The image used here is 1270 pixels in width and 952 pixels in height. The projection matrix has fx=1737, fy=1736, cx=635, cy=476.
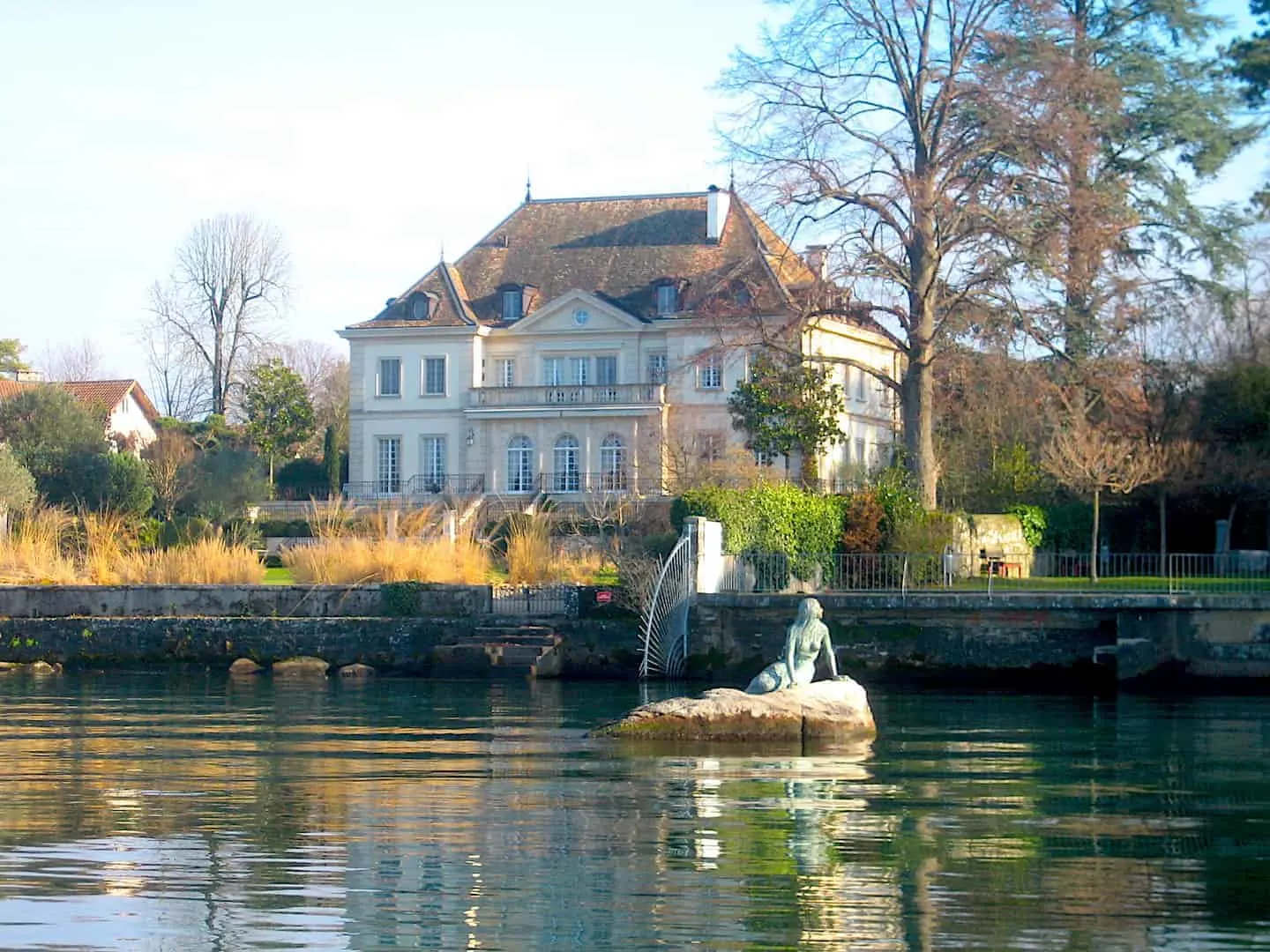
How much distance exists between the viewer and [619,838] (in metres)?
12.6

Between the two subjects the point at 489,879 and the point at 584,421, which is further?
the point at 584,421

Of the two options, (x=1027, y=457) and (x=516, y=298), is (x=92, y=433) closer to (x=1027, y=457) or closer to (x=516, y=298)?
(x=516, y=298)

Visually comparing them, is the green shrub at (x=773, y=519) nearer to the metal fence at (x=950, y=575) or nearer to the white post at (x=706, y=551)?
the metal fence at (x=950, y=575)

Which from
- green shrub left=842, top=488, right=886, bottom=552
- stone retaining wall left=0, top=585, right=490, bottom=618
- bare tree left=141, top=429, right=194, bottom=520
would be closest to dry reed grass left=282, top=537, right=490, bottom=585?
→ stone retaining wall left=0, top=585, right=490, bottom=618

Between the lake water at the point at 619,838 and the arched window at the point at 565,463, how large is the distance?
3893 centimetres

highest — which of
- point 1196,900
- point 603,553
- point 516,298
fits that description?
point 516,298

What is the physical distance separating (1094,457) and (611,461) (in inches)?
1055

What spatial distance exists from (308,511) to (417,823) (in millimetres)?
38351

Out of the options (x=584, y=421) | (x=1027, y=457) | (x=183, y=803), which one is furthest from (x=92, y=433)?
(x=183, y=803)

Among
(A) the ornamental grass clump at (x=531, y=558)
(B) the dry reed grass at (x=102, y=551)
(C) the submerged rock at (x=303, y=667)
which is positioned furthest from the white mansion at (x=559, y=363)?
(C) the submerged rock at (x=303, y=667)

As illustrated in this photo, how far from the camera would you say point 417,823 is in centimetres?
1331

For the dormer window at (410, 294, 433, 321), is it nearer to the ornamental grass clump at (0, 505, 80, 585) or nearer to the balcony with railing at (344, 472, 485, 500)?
the balcony with railing at (344, 472, 485, 500)

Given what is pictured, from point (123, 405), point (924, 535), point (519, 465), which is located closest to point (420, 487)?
point (519, 465)

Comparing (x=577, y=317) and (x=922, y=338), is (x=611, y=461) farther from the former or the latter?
(x=922, y=338)
